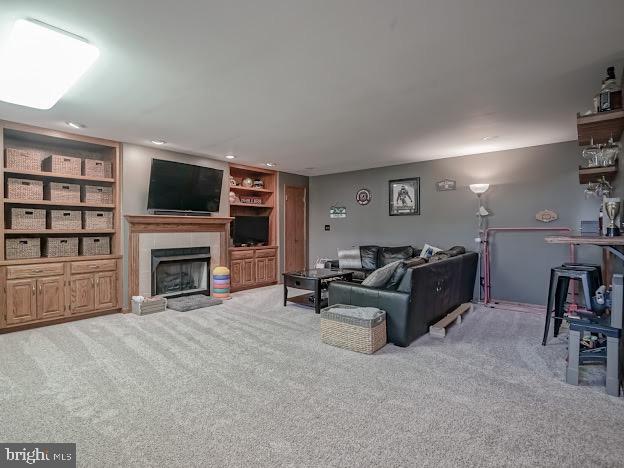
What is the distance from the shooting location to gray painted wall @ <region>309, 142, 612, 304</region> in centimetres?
468

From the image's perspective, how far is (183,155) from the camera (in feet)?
17.8

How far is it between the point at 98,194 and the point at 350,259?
13.6ft

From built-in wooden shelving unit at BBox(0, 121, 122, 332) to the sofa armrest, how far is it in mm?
3422

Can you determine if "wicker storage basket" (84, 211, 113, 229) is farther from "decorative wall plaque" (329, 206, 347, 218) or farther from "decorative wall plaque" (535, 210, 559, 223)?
"decorative wall plaque" (535, 210, 559, 223)

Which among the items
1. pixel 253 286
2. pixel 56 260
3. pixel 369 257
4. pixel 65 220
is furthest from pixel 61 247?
pixel 369 257

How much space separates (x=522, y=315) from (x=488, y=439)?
3.26 m

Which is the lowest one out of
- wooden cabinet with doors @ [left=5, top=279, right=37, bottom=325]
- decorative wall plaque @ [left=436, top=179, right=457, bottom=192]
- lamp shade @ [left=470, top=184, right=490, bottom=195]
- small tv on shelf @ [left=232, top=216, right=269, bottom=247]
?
wooden cabinet with doors @ [left=5, top=279, right=37, bottom=325]

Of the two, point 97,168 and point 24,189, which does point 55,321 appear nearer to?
point 24,189

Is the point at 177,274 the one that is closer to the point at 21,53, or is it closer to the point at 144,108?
the point at 144,108

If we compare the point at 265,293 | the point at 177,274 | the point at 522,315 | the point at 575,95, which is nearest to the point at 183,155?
the point at 177,274

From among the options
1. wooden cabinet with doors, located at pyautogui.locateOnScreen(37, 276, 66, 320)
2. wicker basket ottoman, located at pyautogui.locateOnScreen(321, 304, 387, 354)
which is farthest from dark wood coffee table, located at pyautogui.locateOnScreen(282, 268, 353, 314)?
wooden cabinet with doors, located at pyautogui.locateOnScreen(37, 276, 66, 320)

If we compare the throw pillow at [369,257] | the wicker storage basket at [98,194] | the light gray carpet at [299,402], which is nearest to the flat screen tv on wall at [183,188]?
the wicker storage basket at [98,194]

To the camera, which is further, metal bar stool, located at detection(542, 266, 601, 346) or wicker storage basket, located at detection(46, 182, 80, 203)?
wicker storage basket, located at detection(46, 182, 80, 203)

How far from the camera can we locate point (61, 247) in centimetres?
422
